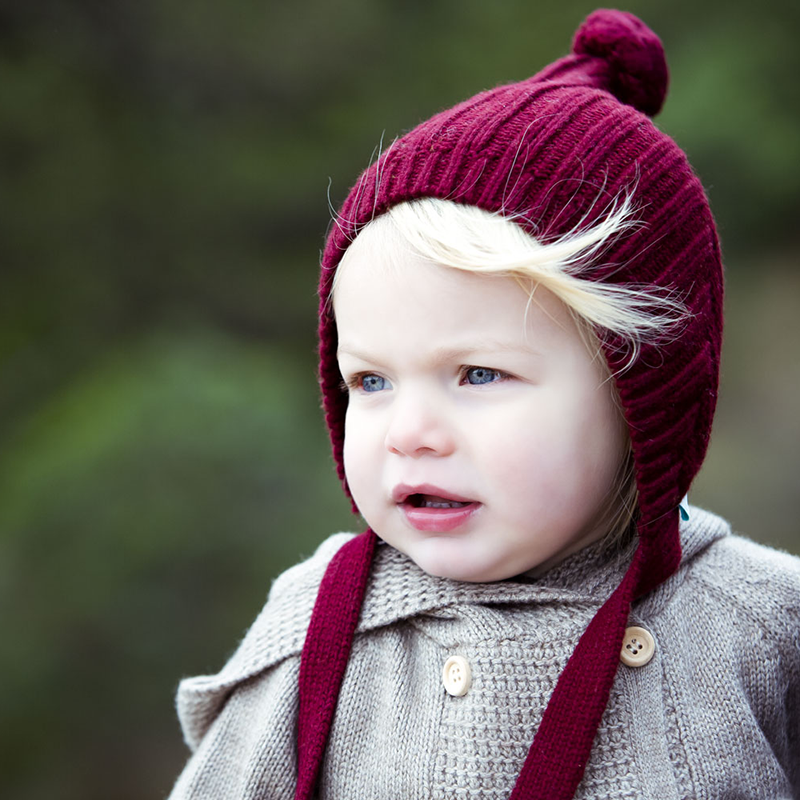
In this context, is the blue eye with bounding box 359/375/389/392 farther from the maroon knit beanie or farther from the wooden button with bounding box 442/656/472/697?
the wooden button with bounding box 442/656/472/697

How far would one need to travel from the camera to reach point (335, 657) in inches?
43.2

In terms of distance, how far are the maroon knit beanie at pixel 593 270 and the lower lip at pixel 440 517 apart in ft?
0.50

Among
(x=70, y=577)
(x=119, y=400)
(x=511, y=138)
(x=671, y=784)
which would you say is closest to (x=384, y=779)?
(x=671, y=784)

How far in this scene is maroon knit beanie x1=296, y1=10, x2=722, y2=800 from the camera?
987 millimetres

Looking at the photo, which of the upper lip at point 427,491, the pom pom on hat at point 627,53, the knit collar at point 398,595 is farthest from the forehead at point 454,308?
the pom pom on hat at point 627,53

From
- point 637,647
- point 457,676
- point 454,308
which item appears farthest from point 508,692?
point 454,308

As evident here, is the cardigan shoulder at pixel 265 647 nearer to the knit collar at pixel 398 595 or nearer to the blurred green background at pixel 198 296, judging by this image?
the knit collar at pixel 398 595

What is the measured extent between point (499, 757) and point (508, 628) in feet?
0.46

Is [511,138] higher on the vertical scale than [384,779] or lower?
higher

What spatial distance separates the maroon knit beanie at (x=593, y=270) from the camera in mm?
987

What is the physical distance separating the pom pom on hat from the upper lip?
24.5 inches

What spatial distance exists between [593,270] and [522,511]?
27 centimetres

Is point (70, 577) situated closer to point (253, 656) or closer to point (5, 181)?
point (5, 181)

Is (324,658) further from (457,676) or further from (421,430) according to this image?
(421,430)
